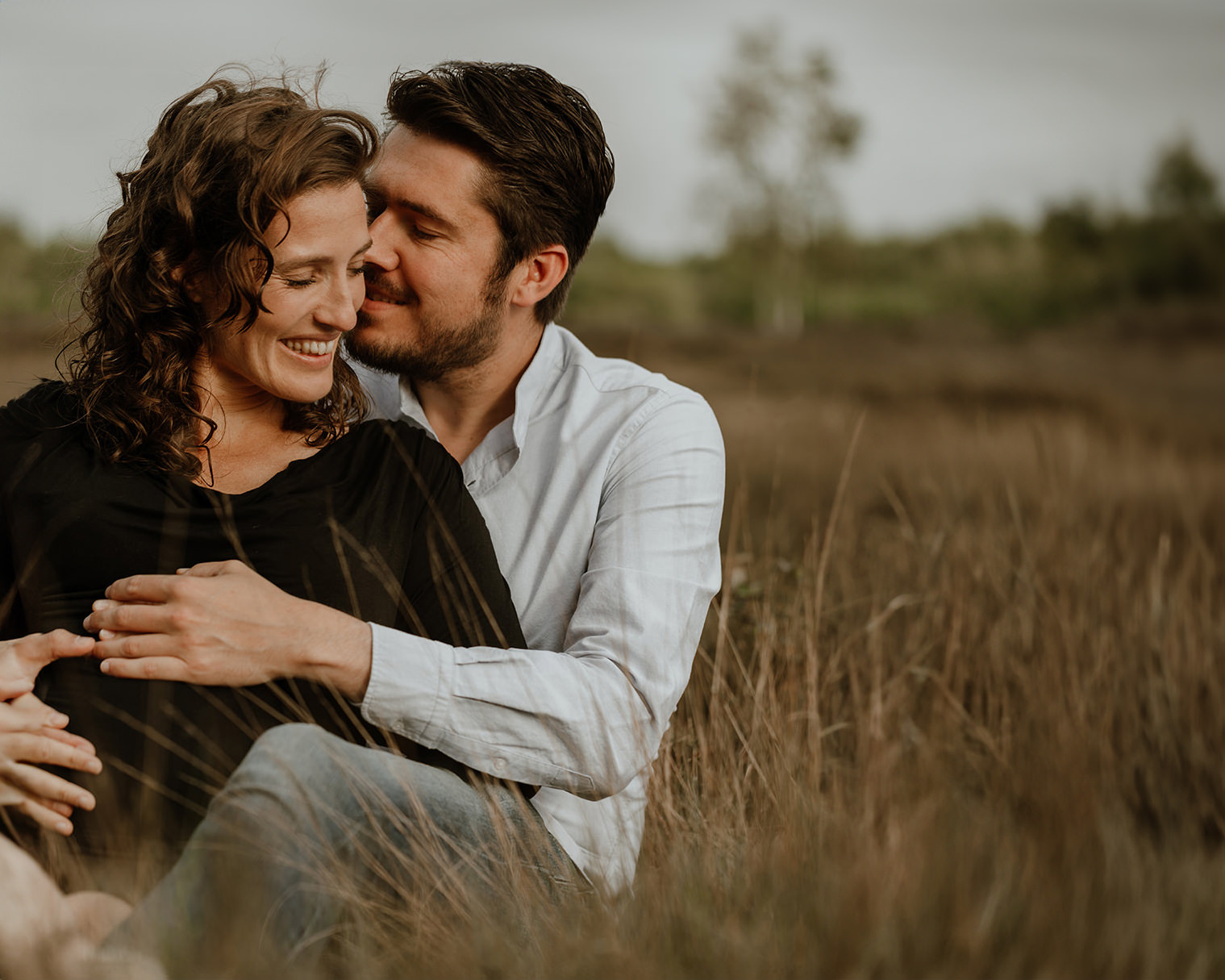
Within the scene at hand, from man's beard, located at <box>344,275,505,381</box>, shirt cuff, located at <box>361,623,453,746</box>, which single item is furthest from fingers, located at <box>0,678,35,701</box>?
man's beard, located at <box>344,275,505,381</box>

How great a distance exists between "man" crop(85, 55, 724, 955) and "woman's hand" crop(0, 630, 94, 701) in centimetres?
6

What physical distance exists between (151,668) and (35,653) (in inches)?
8.6

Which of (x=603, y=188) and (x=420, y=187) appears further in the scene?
(x=603, y=188)

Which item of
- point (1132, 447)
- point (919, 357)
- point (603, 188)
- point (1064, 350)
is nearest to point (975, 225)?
point (1064, 350)

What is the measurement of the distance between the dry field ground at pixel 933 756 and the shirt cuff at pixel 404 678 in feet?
1.14

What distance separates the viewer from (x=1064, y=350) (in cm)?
1775

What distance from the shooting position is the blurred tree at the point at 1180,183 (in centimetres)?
3002

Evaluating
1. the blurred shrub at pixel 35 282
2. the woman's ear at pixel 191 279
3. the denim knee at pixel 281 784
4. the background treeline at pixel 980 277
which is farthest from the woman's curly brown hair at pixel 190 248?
the background treeline at pixel 980 277

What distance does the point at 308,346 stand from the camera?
7.25 feet

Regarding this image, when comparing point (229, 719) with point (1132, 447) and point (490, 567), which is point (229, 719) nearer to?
point (490, 567)

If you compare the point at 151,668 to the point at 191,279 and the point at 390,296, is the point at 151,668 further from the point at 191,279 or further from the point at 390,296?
the point at 390,296

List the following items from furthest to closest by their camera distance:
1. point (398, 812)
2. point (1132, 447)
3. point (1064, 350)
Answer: point (1064, 350)
point (1132, 447)
point (398, 812)

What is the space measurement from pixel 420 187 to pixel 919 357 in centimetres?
1379

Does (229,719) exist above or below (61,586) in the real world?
below
